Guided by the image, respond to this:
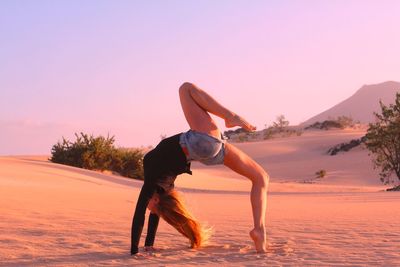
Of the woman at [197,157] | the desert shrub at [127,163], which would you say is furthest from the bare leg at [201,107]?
the desert shrub at [127,163]

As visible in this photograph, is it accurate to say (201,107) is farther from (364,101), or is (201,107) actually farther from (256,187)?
(364,101)

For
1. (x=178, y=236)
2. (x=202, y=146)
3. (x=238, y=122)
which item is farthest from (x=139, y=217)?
(x=178, y=236)

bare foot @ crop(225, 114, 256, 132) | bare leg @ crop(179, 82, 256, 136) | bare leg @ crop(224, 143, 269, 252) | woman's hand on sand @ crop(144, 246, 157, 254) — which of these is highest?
bare leg @ crop(179, 82, 256, 136)

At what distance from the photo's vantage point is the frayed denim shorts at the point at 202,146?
16.9 ft

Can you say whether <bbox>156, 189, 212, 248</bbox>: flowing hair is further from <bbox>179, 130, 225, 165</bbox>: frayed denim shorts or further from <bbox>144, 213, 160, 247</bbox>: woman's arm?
<bbox>179, 130, 225, 165</bbox>: frayed denim shorts

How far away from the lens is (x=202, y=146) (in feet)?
16.9

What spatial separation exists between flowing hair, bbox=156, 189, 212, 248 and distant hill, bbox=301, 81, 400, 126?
14591 centimetres

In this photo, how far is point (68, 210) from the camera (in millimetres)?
8852

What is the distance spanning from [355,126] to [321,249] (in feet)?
205

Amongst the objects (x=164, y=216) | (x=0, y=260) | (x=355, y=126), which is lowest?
(x=0, y=260)

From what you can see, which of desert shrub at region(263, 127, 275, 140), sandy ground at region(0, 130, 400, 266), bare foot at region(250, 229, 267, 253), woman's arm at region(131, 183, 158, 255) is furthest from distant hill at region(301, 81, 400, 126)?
woman's arm at region(131, 183, 158, 255)

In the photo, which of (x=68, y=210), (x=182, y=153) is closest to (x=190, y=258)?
(x=182, y=153)

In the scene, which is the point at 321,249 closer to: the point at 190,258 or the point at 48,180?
the point at 190,258

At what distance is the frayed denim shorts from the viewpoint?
5.16 meters
